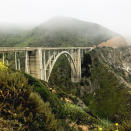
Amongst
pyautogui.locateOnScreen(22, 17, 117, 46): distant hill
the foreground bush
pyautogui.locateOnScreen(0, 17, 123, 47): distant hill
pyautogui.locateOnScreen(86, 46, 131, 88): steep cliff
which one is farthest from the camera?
pyautogui.locateOnScreen(22, 17, 117, 46): distant hill

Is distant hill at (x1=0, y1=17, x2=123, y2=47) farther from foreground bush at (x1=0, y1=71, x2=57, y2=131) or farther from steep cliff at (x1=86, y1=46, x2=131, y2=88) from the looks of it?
foreground bush at (x1=0, y1=71, x2=57, y2=131)

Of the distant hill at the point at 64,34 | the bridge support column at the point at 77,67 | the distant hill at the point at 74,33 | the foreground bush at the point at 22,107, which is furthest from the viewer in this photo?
the distant hill at the point at 74,33

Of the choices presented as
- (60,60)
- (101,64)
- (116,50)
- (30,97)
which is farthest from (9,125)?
(116,50)

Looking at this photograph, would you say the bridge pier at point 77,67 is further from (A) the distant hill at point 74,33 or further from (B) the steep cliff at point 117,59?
(A) the distant hill at point 74,33

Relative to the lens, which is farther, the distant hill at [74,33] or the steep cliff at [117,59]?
the distant hill at [74,33]

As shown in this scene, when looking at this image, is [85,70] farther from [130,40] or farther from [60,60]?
[130,40]

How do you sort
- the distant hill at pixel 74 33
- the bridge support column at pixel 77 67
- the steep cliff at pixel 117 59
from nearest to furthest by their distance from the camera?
the bridge support column at pixel 77 67 → the steep cliff at pixel 117 59 → the distant hill at pixel 74 33

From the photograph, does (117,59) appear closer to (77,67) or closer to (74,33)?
(77,67)

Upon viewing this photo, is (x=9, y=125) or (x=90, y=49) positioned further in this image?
(x=90, y=49)

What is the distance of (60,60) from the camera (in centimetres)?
4369

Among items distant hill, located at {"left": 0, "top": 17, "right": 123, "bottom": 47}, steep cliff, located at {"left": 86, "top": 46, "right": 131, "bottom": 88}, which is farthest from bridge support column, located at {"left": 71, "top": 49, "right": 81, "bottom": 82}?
distant hill, located at {"left": 0, "top": 17, "right": 123, "bottom": 47}

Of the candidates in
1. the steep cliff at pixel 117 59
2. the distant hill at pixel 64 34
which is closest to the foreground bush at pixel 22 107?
the steep cliff at pixel 117 59

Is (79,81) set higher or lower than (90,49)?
lower

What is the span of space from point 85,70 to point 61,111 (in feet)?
107
